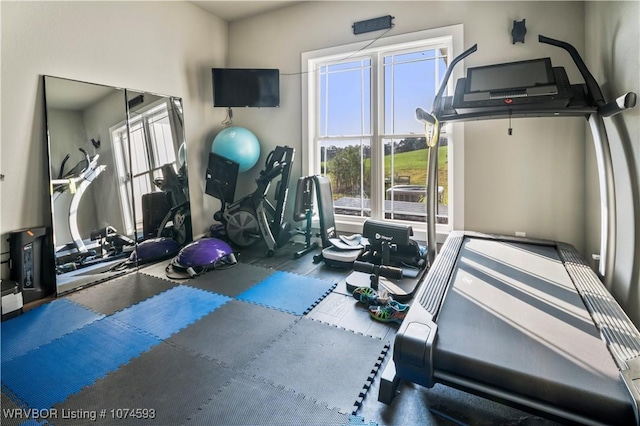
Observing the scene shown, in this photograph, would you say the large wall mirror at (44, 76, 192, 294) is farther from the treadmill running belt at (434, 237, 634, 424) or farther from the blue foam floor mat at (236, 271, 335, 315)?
the treadmill running belt at (434, 237, 634, 424)

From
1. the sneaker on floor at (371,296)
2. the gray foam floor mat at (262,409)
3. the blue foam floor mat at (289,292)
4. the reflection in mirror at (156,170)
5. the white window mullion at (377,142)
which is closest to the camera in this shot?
the gray foam floor mat at (262,409)

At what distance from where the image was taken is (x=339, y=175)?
4.69m

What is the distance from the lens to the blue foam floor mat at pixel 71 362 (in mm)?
→ 1813

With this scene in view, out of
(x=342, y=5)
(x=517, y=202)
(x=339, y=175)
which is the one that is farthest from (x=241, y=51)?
(x=517, y=202)

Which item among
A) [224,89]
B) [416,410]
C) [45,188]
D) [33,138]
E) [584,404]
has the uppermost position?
[224,89]

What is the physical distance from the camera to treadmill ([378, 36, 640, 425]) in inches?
54.2

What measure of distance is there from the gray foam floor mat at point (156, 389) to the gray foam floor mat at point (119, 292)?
3.18 feet

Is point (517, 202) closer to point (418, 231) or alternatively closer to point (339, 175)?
point (418, 231)

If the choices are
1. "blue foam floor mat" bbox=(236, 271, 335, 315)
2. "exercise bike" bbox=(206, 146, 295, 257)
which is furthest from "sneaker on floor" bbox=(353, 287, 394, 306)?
"exercise bike" bbox=(206, 146, 295, 257)

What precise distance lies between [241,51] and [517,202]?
14.6 ft

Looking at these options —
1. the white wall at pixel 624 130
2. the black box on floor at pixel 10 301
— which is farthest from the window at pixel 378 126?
the black box on floor at pixel 10 301

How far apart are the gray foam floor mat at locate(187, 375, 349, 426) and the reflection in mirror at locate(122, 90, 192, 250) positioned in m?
2.72

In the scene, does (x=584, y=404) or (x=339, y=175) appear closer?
(x=584, y=404)

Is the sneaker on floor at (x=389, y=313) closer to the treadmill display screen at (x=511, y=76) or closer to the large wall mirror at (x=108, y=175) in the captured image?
the treadmill display screen at (x=511, y=76)
